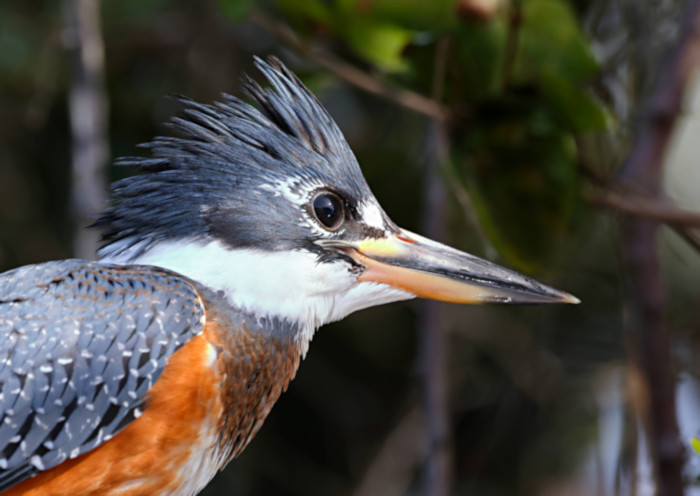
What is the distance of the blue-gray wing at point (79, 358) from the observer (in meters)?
1.50

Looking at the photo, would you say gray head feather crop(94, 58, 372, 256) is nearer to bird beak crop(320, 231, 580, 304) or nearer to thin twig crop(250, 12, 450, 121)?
bird beak crop(320, 231, 580, 304)

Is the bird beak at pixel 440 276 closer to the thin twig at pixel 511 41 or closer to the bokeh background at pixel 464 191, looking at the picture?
the bokeh background at pixel 464 191

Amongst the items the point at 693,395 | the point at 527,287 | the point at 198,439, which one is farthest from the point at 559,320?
the point at 198,439

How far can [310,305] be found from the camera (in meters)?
1.67

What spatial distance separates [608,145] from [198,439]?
1669 mm

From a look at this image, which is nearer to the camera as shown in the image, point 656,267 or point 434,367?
point 656,267

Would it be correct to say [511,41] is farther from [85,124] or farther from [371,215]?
[85,124]

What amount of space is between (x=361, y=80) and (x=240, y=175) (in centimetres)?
76

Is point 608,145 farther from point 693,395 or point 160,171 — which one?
point 160,171

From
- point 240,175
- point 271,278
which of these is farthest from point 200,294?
point 240,175

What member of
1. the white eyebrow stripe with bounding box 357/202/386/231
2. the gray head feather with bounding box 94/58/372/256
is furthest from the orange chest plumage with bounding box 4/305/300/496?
the white eyebrow stripe with bounding box 357/202/386/231

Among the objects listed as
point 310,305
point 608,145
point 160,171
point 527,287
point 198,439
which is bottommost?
point 198,439

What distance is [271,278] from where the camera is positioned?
1.62 meters

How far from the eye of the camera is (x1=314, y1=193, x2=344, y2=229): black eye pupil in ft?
5.45
